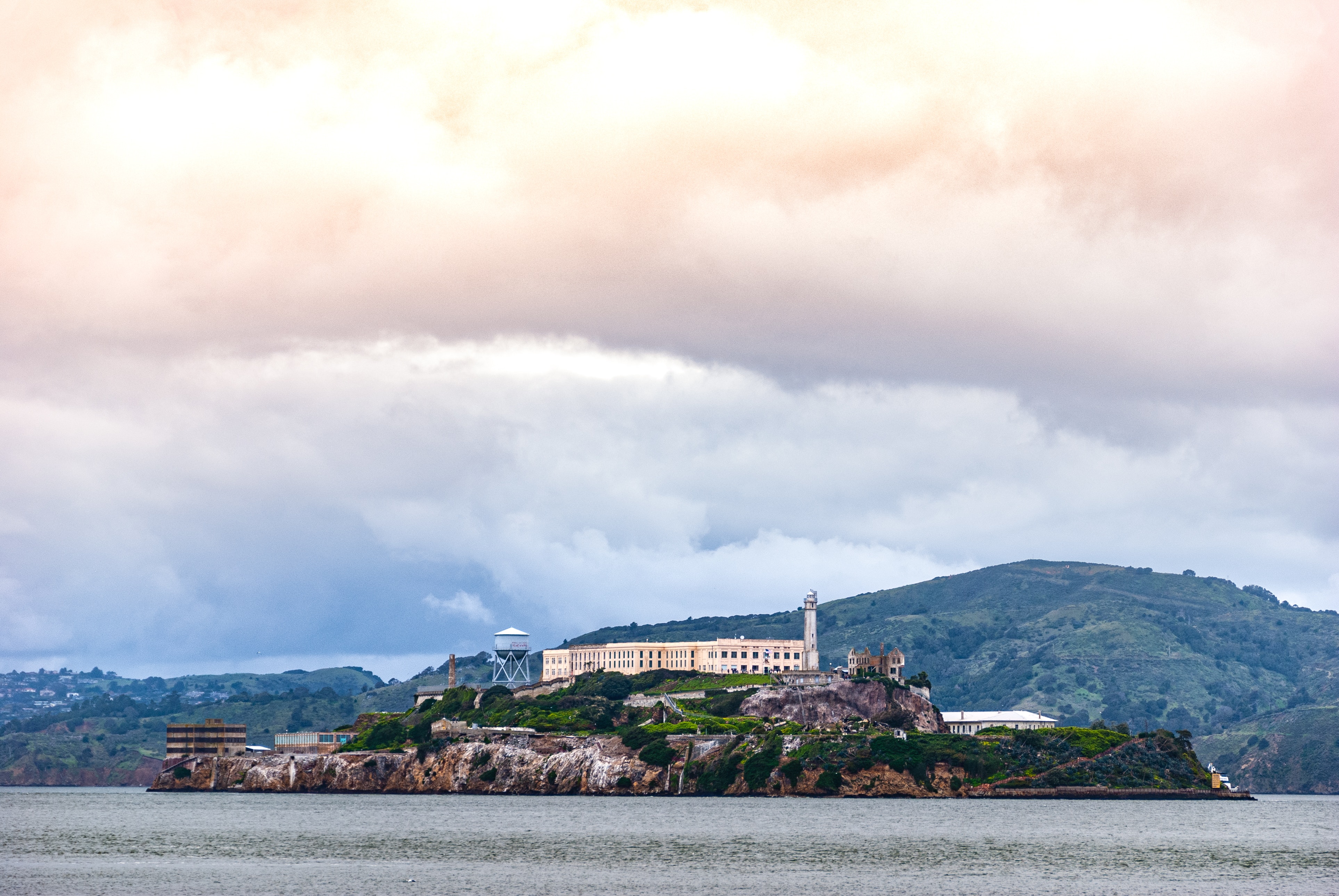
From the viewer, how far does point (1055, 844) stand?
13688 centimetres

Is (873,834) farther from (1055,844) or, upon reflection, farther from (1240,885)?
(1240,885)

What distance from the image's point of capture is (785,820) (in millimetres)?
163625

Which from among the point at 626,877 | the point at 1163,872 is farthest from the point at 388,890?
the point at 1163,872

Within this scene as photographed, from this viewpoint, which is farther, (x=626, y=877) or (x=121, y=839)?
(x=121, y=839)

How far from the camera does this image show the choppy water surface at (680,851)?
108250mm

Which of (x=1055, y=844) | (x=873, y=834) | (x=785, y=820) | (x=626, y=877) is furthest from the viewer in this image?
(x=785, y=820)

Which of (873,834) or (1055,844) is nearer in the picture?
(1055,844)

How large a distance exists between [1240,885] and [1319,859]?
84.2 ft

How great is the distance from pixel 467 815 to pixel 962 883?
80878 mm

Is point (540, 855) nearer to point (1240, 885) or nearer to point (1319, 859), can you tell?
point (1240, 885)

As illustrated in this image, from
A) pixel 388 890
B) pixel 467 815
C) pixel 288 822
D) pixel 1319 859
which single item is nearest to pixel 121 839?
pixel 288 822

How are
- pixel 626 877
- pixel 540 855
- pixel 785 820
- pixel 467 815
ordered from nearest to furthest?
pixel 626 877 → pixel 540 855 → pixel 785 820 → pixel 467 815

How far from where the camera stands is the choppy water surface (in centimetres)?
10825

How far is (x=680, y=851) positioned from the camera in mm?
130875
